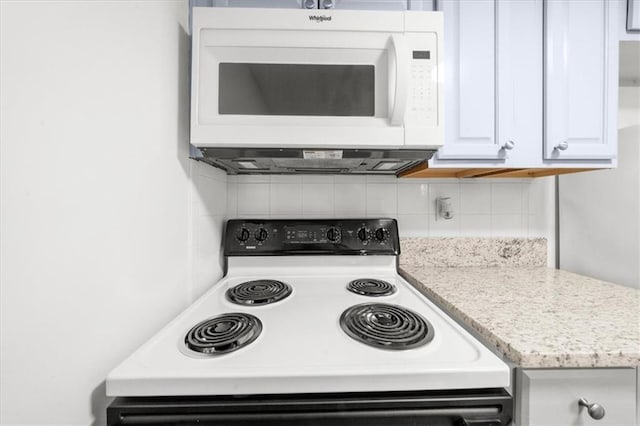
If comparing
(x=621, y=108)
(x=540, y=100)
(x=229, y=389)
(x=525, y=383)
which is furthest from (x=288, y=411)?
(x=621, y=108)

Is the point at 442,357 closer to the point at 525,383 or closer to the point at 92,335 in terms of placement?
the point at 525,383

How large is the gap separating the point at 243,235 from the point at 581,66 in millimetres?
1574

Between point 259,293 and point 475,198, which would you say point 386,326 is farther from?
point 475,198

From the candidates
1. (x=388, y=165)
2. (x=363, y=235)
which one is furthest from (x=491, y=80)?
(x=363, y=235)

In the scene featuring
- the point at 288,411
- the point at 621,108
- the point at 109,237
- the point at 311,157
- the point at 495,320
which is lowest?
the point at 288,411

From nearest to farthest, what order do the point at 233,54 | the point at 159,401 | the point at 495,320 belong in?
the point at 159,401, the point at 495,320, the point at 233,54

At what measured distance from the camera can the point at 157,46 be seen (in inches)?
29.3

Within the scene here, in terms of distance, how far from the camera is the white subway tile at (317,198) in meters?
1.33

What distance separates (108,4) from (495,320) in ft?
4.03

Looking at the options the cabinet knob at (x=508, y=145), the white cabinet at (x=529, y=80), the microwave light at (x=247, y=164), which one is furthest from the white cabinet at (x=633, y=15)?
the microwave light at (x=247, y=164)

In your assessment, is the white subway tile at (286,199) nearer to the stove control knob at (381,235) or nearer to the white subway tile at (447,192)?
the stove control knob at (381,235)

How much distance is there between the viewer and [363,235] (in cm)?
125

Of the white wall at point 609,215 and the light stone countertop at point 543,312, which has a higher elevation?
the white wall at point 609,215

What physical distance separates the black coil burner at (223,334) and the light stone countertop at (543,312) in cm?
61
